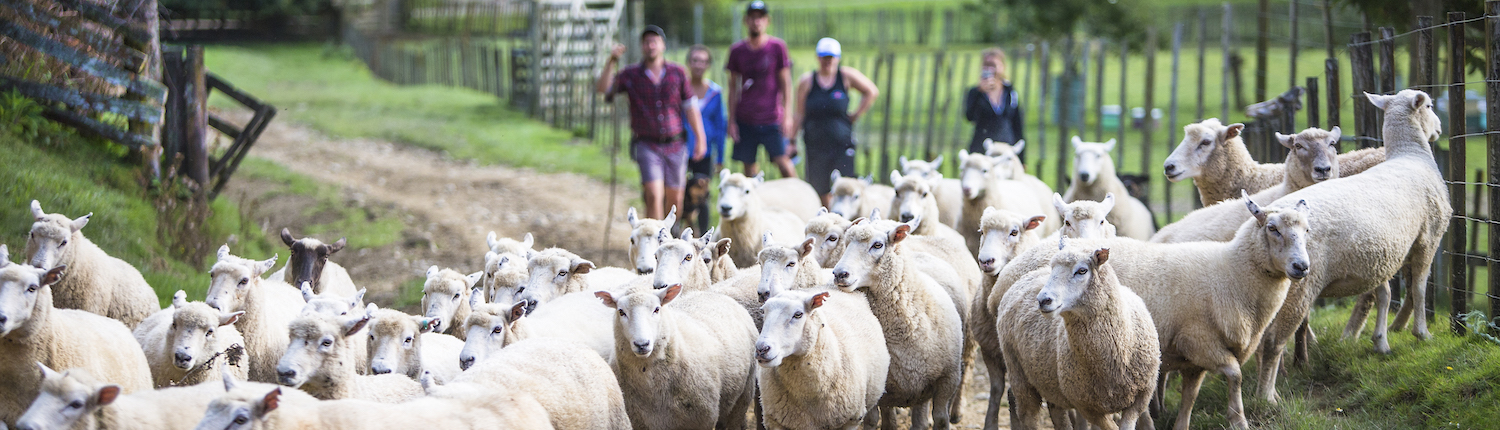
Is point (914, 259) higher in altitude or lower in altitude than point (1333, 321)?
higher

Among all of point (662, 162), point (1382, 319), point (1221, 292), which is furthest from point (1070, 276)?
point (662, 162)

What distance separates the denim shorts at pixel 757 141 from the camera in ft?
34.5

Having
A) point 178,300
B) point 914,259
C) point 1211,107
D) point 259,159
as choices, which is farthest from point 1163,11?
point 178,300

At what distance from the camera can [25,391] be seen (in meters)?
4.82

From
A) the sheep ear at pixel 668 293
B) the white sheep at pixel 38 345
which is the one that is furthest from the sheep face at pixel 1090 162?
the white sheep at pixel 38 345

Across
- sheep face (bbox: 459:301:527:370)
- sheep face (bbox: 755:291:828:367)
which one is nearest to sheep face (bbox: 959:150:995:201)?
sheep face (bbox: 755:291:828:367)

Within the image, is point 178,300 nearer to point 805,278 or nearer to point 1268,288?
point 805,278

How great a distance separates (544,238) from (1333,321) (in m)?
7.14

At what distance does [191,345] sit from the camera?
502 centimetres

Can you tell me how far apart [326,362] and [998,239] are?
3.79 meters

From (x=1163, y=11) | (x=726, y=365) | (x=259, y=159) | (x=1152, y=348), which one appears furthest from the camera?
(x=1163, y=11)

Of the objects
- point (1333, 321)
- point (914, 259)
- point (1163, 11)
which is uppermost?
point (1163, 11)

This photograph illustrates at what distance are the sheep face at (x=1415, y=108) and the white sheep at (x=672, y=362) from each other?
4003mm

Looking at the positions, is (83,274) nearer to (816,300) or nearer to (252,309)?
(252,309)
